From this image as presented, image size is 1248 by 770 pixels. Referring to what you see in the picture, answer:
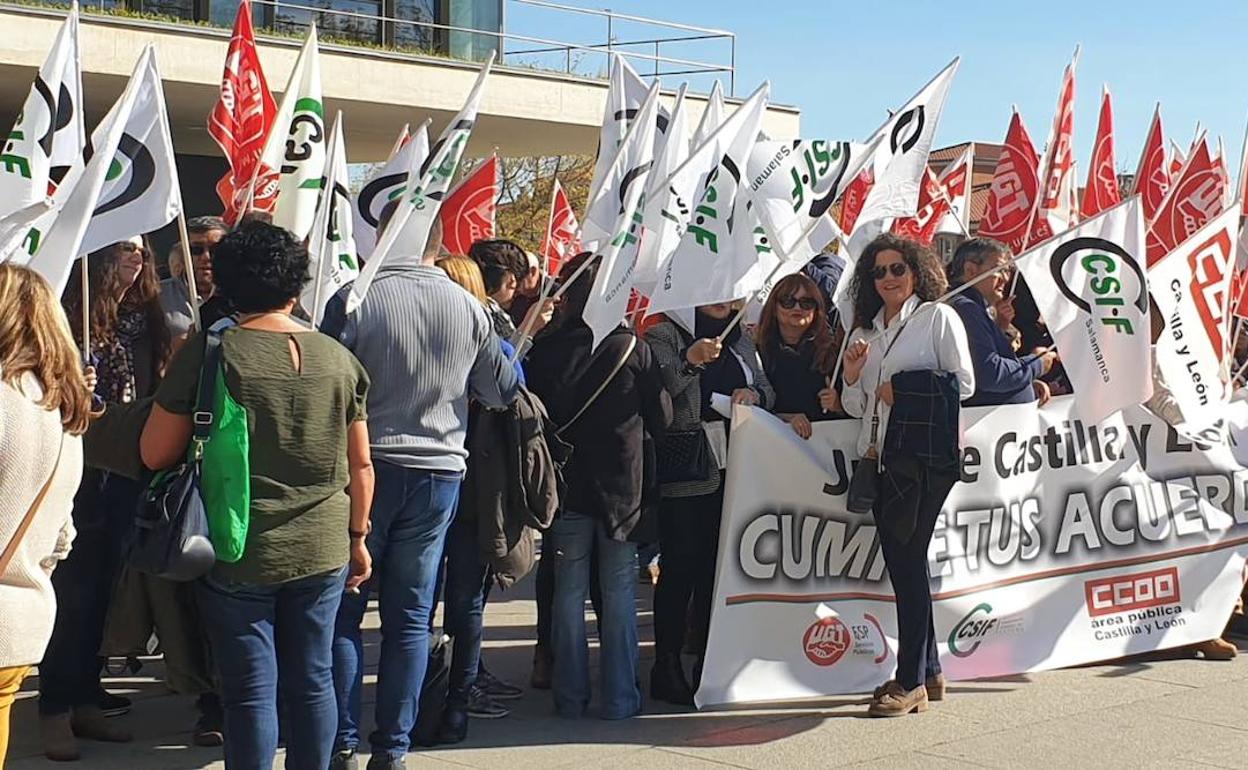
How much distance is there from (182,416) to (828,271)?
16.6ft

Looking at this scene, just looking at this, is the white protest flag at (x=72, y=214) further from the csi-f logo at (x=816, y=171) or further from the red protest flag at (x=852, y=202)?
the red protest flag at (x=852, y=202)

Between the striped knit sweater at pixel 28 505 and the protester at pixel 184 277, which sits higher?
the protester at pixel 184 277

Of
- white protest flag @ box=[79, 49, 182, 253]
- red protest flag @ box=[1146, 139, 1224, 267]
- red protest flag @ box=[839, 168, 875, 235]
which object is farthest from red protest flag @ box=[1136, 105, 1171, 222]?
white protest flag @ box=[79, 49, 182, 253]

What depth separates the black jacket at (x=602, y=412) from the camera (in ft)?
21.8

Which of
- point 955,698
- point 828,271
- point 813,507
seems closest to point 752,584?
point 813,507

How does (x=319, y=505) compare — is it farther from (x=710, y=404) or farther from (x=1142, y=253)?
(x=1142, y=253)

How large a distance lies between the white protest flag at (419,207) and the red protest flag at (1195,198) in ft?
17.4

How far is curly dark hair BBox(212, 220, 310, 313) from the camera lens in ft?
15.6

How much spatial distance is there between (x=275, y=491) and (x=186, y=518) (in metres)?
0.26

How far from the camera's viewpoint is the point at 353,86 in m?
20.3

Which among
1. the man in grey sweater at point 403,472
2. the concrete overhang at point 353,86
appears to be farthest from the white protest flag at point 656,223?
the concrete overhang at point 353,86

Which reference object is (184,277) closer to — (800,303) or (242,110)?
(242,110)

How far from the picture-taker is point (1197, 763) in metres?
6.07

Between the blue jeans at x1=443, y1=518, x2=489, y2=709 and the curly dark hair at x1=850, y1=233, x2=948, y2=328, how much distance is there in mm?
1896
